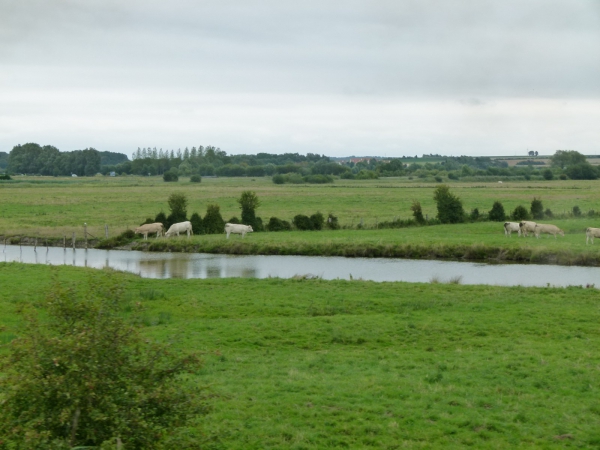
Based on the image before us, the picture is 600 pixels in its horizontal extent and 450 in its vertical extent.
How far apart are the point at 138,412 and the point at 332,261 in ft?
97.1

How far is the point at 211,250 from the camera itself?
41500 mm

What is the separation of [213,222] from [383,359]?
34867mm

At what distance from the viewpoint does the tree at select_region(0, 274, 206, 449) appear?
6859 mm

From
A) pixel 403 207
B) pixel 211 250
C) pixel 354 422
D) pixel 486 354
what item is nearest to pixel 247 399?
pixel 354 422

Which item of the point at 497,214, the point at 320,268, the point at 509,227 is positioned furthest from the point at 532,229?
the point at 320,268

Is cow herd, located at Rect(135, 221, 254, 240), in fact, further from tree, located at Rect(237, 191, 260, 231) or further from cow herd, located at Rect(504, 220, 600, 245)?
cow herd, located at Rect(504, 220, 600, 245)

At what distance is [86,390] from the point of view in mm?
6898

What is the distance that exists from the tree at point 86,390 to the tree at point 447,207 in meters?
45.3

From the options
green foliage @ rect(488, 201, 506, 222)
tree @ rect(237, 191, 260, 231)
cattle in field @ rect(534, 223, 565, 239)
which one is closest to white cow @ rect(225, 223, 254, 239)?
tree @ rect(237, 191, 260, 231)

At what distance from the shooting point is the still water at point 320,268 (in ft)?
97.5

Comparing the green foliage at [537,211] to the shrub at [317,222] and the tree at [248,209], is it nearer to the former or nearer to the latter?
the shrub at [317,222]

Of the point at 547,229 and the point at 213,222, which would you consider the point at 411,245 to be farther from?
the point at 213,222

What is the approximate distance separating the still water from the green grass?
5941 millimetres

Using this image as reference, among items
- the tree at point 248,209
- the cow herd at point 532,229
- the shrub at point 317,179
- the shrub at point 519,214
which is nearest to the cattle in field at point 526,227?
the cow herd at point 532,229
